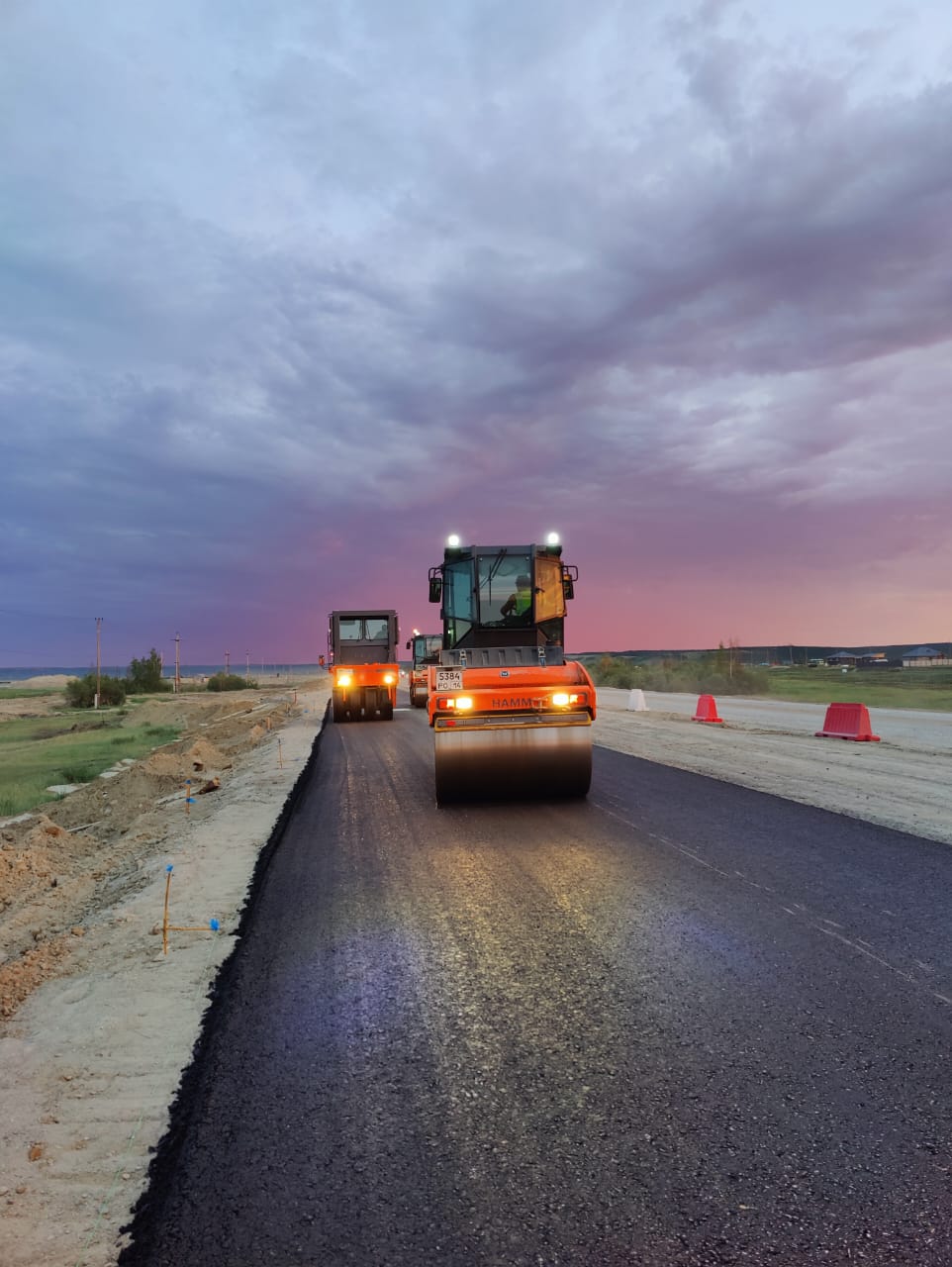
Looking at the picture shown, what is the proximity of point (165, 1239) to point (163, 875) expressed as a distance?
5.52 metres

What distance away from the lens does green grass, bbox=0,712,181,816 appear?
18922 millimetres

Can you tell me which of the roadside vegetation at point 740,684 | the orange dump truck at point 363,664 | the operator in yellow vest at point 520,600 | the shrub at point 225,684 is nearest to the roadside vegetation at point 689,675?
the roadside vegetation at point 740,684

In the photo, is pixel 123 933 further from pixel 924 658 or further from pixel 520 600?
pixel 924 658

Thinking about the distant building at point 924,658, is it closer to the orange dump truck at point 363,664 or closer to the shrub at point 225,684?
the shrub at point 225,684

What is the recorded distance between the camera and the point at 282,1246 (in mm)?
2658

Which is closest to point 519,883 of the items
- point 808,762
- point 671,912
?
point 671,912

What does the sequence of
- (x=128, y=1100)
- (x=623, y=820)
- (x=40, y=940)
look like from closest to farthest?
(x=128, y=1100) < (x=40, y=940) < (x=623, y=820)

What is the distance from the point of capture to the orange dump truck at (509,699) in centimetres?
1035

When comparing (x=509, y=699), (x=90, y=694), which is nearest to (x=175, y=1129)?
(x=509, y=699)

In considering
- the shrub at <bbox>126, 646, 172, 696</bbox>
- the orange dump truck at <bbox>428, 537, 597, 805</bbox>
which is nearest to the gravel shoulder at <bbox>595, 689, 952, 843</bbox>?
the orange dump truck at <bbox>428, 537, 597, 805</bbox>

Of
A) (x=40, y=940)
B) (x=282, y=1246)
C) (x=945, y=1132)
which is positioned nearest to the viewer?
(x=282, y=1246)

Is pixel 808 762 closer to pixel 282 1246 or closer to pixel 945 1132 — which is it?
pixel 945 1132

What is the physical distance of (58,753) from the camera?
27.3 m

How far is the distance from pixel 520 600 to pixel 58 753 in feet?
71.2
